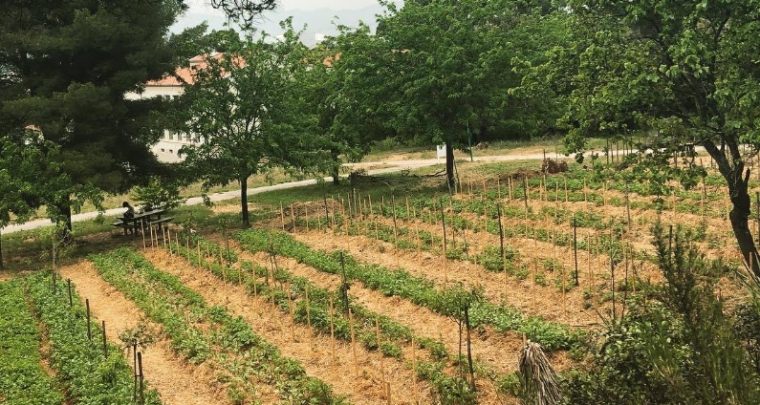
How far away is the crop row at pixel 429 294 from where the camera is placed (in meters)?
9.12

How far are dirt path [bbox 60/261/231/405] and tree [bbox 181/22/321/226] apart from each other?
6.02 meters

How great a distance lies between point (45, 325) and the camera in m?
11.7

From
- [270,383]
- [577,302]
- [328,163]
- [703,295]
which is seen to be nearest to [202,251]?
[328,163]

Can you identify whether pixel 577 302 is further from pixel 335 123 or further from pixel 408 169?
pixel 408 169

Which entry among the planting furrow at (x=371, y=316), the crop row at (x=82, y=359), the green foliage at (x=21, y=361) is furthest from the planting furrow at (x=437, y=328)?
the green foliage at (x=21, y=361)

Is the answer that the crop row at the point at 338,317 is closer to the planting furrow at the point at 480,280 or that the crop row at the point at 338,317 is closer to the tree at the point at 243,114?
the planting furrow at the point at 480,280

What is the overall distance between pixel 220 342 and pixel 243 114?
10443 millimetres

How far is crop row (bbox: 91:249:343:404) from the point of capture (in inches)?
335

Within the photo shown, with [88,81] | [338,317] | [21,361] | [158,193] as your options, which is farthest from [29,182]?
[338,317]

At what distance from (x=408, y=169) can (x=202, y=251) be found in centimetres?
1570

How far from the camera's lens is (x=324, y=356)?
9.62 m

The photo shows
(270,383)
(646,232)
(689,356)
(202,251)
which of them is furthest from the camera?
(202,251)

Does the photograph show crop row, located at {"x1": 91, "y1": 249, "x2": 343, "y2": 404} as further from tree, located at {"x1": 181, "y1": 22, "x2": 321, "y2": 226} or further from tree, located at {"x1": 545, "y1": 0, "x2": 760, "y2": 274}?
tree, located at {"x1": 181, "y1": 22, "x2": 321, "y2": 226}

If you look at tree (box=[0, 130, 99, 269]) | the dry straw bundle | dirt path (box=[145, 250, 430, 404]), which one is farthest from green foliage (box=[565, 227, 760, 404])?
tree (box=[0, 130, 99, 269])
